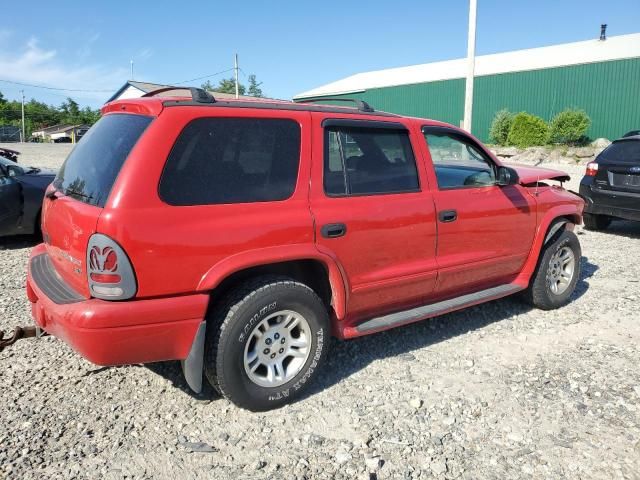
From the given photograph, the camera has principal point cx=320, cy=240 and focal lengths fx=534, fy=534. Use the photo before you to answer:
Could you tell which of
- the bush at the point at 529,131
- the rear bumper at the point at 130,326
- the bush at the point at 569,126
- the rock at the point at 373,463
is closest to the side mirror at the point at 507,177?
the rock at the point at 373,463

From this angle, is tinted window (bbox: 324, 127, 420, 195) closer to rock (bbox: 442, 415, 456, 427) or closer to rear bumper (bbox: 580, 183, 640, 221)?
rock (bbox: 442, 415, 456, 427)

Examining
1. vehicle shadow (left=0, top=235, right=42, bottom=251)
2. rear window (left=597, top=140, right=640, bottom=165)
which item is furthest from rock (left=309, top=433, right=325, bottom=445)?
rear window (left=597, top=140, right=640, bottom=165)

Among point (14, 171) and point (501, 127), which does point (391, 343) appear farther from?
point (501, 127)

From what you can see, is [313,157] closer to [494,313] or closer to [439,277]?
[439,277]

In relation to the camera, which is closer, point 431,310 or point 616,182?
point 431,310

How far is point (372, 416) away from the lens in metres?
3.23

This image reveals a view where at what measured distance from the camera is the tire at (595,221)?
877cm

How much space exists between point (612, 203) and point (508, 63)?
27.3 metres

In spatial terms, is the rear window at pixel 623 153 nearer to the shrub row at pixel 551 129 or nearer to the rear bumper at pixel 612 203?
the rear bumper at pixel 612 203

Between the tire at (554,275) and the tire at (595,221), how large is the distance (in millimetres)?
4077

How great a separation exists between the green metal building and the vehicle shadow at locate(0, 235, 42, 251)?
16674 millimetres

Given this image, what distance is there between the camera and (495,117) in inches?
1155

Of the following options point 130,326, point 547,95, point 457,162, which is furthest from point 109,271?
point 547,95

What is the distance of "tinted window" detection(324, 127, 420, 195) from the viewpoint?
346 cm
